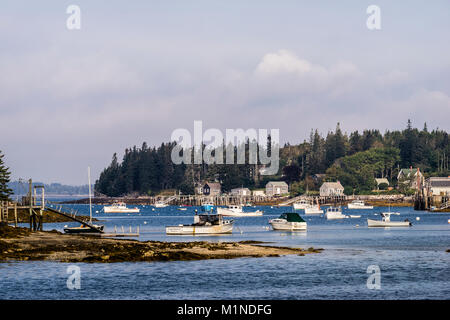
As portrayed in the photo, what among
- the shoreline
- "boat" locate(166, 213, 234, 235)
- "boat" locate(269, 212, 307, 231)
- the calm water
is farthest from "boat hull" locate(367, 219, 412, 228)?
the shoreline

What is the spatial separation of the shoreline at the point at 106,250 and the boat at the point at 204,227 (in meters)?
20.8

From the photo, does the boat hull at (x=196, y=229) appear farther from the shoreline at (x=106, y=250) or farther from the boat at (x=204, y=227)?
the shoreline at (x=106, y=250)

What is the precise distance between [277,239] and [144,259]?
114 ft

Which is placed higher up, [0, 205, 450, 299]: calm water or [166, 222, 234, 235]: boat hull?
[166, 222, 234, 235]: boat hull

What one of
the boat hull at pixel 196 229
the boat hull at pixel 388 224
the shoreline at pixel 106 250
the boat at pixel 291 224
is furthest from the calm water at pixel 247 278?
the boat hull at pixel 388 224

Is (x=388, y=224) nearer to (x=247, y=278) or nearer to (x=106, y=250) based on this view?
(x=106, y=250)

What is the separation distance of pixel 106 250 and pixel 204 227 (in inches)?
1289

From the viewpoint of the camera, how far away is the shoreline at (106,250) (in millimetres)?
61875

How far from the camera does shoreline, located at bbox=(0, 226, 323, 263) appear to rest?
61875mm

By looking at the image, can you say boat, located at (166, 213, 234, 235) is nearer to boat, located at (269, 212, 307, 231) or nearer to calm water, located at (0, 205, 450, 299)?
boat, located at (269, 212, 307, 231)

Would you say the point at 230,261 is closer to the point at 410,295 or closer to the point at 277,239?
the point at 410,295

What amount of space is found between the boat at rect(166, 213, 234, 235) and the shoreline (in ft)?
68.4

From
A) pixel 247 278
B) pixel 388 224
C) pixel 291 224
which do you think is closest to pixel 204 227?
pixel 291 224

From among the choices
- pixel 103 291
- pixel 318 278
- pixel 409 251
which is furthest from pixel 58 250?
pixel 409 251
